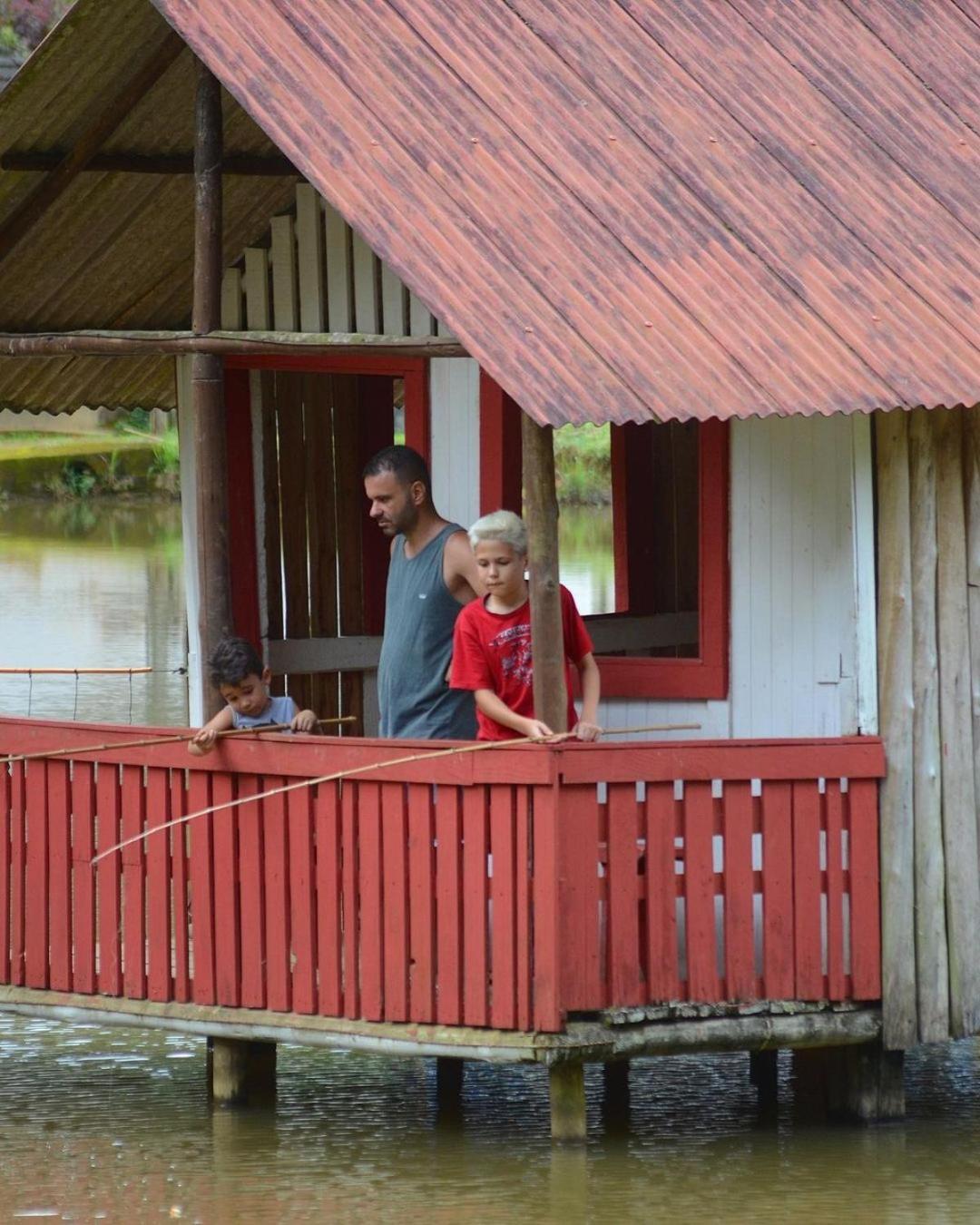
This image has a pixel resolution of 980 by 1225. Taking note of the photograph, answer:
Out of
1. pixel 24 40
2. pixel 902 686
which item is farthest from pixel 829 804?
pixel 24 40

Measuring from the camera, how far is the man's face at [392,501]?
9.05 meters

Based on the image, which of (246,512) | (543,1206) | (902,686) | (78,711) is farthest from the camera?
(78,711)

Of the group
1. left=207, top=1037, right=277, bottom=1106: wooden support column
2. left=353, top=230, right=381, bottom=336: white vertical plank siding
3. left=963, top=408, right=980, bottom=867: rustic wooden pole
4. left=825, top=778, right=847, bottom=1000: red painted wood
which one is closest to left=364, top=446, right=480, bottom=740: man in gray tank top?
left=353, top=230, right=381, bottom=336: white vertical plank siding

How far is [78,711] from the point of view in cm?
1783

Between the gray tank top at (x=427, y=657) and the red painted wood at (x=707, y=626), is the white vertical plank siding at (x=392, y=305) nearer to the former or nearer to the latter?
the gray tank top at (x=427, y=657)

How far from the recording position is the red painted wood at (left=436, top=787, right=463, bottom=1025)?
8.51 meters

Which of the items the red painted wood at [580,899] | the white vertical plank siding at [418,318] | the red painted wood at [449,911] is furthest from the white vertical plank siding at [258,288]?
the red painted wood at [580,899]

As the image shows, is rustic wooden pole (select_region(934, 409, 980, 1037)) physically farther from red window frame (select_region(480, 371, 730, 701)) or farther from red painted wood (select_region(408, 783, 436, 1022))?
red painted wood (select_region(408, 783, 436, 1022))

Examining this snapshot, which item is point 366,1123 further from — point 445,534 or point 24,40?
point 24,40

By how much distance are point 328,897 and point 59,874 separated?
1.27 metres

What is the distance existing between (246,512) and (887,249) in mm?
3580

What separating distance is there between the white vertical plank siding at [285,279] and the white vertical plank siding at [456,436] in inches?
31.6

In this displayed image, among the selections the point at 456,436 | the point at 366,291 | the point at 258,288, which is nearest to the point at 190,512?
the point at 258,288

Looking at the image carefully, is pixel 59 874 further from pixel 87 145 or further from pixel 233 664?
pixel 87 145
